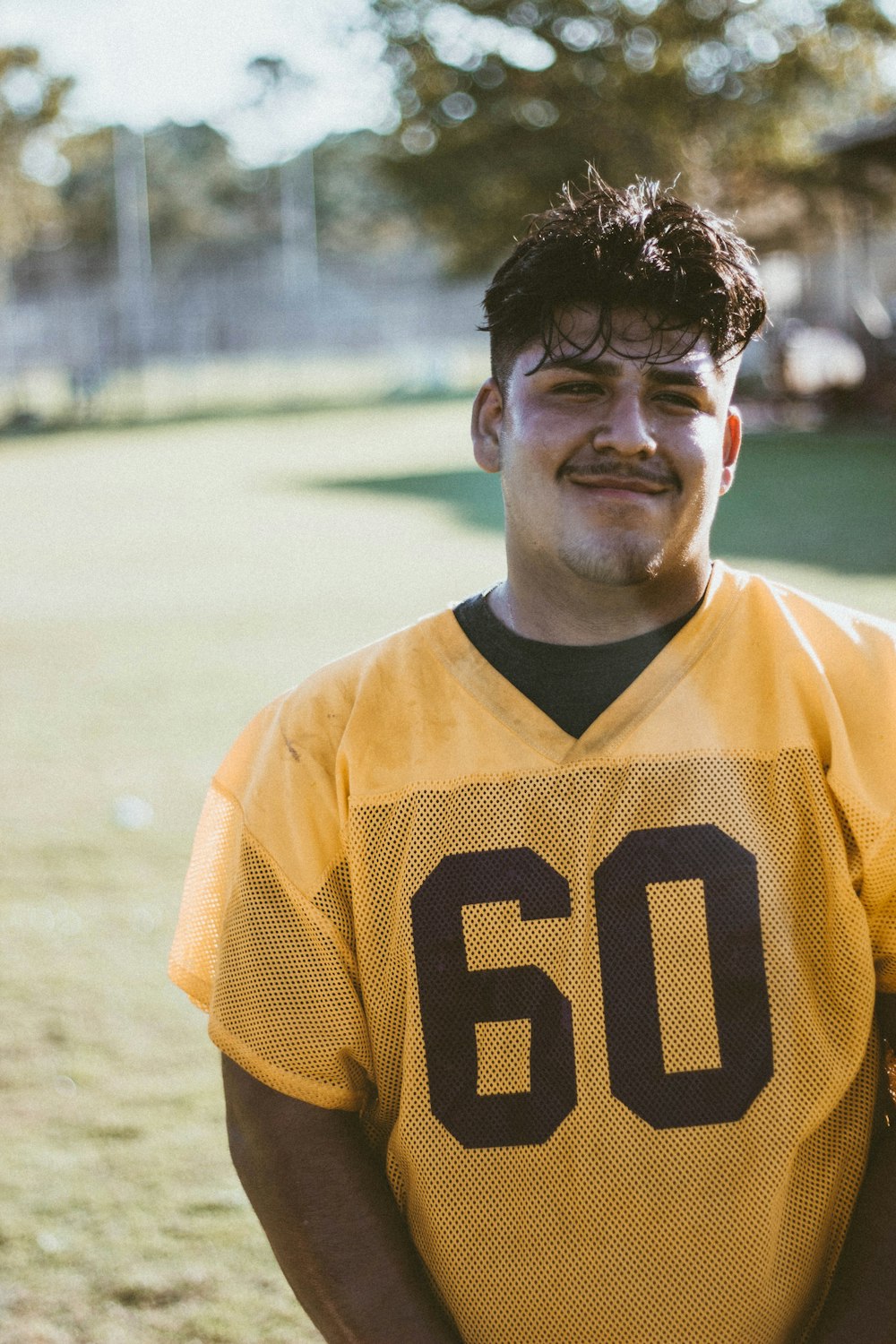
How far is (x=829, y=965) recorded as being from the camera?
1.86 meters

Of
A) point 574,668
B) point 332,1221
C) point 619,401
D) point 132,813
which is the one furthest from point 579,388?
point 132,813

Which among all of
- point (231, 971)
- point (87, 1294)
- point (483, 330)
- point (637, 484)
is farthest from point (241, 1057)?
point (87, 1294)

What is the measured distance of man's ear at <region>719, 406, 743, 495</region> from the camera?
210cm

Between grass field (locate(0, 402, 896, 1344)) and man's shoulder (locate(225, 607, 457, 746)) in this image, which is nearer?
man's shoulder (locate(225, 607, 457, 746))

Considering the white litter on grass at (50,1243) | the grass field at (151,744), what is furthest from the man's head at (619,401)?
the white litter on grass at (50,1243)

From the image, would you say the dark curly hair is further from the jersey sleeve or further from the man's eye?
the jersey sleeve

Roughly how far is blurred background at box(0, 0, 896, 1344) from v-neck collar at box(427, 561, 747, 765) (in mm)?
1474

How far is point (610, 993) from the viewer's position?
6.06ft

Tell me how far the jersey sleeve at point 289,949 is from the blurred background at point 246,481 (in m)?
1.12

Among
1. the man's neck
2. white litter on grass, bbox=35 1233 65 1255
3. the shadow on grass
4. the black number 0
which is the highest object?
the man's neck

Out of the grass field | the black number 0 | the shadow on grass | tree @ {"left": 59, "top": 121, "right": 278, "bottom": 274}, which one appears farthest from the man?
tree @ {"left": 59, "top": 121, "right": 278, "bottom": 274}

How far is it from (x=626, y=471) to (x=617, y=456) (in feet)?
0.08

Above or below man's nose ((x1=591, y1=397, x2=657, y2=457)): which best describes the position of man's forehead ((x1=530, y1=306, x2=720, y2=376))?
above

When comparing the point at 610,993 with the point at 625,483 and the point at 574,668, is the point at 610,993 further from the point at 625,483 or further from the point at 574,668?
the point at 625,483
